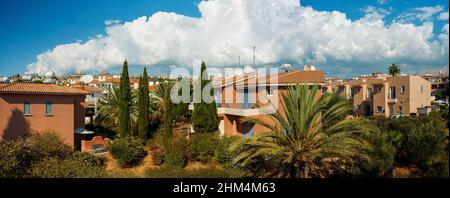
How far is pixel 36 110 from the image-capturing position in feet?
62.5

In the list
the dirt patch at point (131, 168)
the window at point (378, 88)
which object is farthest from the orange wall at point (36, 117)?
the window at point (378, 88)

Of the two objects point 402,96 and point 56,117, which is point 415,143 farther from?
point 402,96

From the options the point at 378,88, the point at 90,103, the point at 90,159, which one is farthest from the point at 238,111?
the point at 378,88

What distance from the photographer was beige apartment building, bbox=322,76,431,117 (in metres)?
32.4

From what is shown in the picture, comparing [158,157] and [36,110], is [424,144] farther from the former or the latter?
[36,110]

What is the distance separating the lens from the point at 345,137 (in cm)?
855

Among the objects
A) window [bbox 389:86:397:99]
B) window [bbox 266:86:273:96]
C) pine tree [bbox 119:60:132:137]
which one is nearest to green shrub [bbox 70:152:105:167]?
pine tree [bbox 119:60:132:137]

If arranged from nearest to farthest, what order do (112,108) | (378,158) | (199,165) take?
(378,158)
(199,165)
(112,108)

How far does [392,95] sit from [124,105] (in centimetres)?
2755

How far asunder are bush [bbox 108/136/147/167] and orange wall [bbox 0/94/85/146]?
3931 mm

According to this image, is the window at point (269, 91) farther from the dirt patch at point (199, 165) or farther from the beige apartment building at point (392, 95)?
the beige apartment building at point (392, 95)

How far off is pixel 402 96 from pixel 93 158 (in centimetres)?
2983
